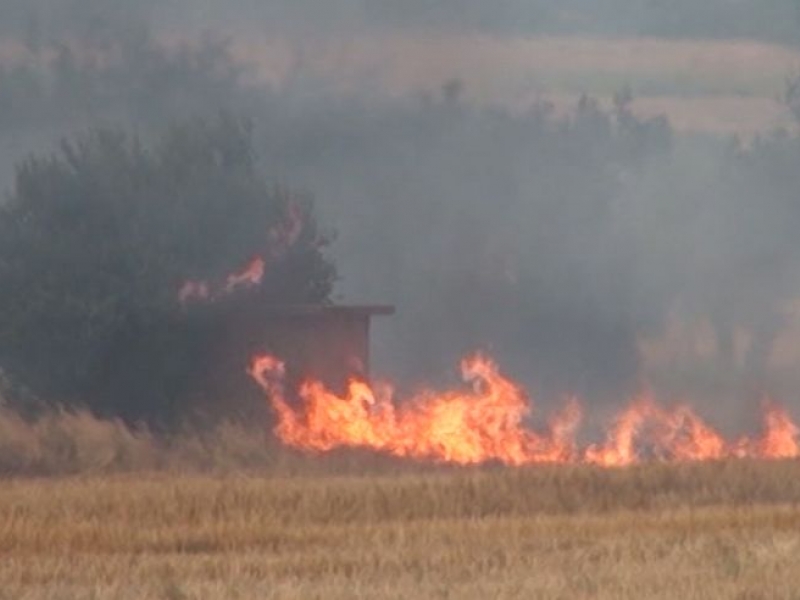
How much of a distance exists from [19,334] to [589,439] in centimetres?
1118

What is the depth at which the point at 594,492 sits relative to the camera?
129ft

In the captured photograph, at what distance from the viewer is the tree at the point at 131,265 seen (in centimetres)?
5212

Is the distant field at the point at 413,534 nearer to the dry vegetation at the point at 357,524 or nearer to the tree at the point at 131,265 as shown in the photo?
the dry vegetation at the point at 357,524

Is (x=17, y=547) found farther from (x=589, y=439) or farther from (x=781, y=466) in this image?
(x=589, y=439)

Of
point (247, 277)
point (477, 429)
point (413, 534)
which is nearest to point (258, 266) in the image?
point (247, 277)

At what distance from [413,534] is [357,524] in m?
3.05

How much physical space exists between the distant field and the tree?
8.86 meters

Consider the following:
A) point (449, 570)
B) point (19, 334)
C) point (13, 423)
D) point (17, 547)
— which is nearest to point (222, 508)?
point (17, 547)

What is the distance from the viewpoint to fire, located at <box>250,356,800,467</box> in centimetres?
4828

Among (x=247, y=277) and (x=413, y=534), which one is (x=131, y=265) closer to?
(x=247, y=277)

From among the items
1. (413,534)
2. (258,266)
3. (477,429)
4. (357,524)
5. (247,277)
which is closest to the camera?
(413,534)

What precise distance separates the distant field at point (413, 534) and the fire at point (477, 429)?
3.44 m

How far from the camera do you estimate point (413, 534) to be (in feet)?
106

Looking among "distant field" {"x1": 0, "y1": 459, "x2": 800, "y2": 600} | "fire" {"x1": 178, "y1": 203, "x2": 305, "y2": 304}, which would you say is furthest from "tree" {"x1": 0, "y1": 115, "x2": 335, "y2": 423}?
"distant field" {"x1": 0, "y1": 459, "x2": 800, "y2": 600}
